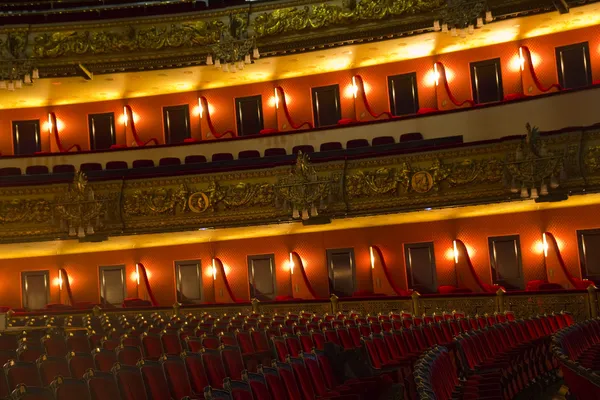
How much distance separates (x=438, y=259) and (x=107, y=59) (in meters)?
5.58

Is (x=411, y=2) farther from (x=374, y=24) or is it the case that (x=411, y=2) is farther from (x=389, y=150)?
(x=389, y=150)

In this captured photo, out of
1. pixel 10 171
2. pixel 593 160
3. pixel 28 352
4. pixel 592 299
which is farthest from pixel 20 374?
pixel 10 171

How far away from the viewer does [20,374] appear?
444 cm

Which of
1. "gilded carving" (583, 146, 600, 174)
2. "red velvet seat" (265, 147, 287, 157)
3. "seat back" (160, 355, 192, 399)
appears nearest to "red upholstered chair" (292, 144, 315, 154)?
"red velvet seat" (265, 147, 287, 157)

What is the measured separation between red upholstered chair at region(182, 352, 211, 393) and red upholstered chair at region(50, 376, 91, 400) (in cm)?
87

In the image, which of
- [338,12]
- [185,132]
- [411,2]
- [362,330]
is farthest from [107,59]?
[362,330]

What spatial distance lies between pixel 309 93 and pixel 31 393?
33.0ft

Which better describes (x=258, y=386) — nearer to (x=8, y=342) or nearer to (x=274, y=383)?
(x=274, y=383)

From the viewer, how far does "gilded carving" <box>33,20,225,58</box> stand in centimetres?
1269

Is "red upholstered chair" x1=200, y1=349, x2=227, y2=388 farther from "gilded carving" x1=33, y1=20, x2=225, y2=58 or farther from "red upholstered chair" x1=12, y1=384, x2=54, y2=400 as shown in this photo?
"gilded carving" x1=33, y1=20, x2=225, y2=58

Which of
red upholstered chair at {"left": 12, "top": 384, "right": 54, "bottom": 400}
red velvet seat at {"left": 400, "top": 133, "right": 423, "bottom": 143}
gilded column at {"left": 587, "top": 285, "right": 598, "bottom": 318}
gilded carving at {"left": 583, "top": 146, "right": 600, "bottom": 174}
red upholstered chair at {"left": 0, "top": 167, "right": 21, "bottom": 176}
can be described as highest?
red upholstered chair at {"left": 0, "top": 167, "right": 21, "bottom": 176}

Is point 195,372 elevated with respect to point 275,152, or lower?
lower

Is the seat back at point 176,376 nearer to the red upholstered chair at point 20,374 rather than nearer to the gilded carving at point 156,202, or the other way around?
the red upholstered chair at point 20,374

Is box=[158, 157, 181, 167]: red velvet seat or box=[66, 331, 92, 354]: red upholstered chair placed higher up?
box=[158, 157, 181, 167]: red velvet seat
